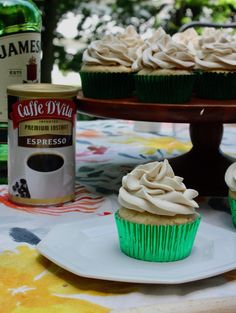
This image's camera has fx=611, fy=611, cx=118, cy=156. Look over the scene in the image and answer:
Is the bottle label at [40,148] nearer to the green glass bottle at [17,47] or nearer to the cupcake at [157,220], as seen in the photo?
the green glass bottle at [17,47]

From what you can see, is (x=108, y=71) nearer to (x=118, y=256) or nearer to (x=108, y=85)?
(x=108, y=85)

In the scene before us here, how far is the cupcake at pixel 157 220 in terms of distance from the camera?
2.31ft

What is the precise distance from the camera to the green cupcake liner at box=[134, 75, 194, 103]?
0.96m

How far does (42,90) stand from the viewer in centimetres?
94

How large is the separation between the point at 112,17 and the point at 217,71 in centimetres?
291

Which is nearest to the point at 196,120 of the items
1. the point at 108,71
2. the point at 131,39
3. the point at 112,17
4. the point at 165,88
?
the point at 165,88

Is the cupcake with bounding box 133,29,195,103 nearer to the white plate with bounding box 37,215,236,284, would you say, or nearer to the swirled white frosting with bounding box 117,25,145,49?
the swirled white frosting with bounding box 117,25,145,49

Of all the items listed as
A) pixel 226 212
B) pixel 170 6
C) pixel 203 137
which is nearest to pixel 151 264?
pixel 226 212

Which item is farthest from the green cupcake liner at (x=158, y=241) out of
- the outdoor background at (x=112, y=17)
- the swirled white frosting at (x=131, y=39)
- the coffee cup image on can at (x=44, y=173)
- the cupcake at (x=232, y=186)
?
the outdoor background at (x=112, y=17)

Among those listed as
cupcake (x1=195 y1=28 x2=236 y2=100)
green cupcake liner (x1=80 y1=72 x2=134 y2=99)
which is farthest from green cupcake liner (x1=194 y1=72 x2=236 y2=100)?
green cupcake liner (x1=80 y1=72 x2=134 y2=99)

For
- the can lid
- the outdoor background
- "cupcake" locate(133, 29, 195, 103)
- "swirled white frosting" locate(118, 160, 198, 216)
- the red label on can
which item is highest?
"cupcake" locate(133, 29, 195, 103)

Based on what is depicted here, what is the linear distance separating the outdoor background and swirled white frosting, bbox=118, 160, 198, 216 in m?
2.75

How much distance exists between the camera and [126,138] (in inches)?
63.5

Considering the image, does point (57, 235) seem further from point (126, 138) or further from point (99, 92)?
point (126, 138)
